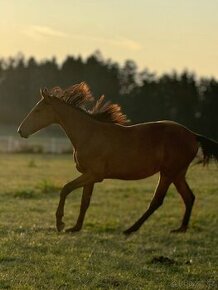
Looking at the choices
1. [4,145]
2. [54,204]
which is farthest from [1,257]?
[4,145]

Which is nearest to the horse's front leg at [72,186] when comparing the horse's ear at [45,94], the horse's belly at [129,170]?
the horse's belly at [129,170]

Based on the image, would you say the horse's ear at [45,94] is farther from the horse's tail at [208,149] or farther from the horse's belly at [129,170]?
the horse's tail at [208,149]

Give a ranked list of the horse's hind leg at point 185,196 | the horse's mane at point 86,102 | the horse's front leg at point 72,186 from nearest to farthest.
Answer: the horse's front leg at point 72,186
the horse's mane at point 86,102
the horse's hind leg at point 185,196

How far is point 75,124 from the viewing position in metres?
9.48

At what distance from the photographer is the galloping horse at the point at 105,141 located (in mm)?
9305

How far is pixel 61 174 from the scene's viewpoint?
2841 cm

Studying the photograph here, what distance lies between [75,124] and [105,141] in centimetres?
51

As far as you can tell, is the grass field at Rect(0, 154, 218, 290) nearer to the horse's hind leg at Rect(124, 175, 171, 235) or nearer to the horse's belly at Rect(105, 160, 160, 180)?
the horse's hind leg at Rect(124, 175, 171, 235)

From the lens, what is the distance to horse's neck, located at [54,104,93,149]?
941 centimetres

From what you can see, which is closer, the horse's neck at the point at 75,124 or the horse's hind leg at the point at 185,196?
the horse's neck at the point at 75,124

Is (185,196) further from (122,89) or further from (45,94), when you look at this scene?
(122,89)

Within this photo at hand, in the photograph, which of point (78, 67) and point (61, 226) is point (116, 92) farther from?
point (61, 226)

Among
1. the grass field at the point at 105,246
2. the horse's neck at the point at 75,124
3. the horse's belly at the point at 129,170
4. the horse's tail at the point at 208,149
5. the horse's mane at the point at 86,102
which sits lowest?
the grass field at the point at 105,246

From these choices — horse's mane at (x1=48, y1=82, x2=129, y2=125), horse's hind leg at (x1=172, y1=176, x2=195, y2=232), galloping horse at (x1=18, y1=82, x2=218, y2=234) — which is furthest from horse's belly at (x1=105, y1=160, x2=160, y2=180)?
horse's hind leg at (x1=172, y1=176, x2=195, y2=232)
